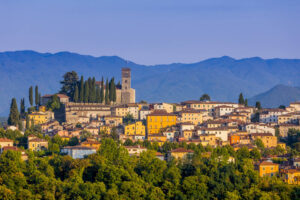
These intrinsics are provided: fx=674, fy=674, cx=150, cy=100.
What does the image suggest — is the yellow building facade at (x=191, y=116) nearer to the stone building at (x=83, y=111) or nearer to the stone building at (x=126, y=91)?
the stone building at (x=83, y=111)

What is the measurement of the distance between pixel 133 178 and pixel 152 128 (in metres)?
16.2

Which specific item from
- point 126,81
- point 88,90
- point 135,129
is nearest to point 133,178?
point 135,129

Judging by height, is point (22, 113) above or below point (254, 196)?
above

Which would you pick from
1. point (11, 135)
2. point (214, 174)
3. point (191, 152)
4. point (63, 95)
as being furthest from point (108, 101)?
point (214, 174)

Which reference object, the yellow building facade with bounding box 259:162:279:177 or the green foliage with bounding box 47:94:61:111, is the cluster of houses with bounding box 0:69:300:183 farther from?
the green foliage with bounding box 47:94:61:111

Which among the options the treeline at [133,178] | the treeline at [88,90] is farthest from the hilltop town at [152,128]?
the treeline at [133,178]

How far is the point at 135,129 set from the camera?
58.7 meters

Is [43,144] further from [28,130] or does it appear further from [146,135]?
[146,135]

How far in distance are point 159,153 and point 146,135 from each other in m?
7.99

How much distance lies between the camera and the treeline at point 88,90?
66.9 metres

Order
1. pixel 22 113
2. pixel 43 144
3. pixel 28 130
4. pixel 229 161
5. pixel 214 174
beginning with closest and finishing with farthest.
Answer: pixel 214 174 < pixel 229 161 < pixel 43 144 < pixel 28 130 < pixel 22 113

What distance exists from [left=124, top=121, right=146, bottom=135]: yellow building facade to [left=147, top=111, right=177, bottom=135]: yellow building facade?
58 centimetres

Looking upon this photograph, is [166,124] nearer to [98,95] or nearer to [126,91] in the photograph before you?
[98,95]

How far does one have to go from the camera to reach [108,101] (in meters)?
68.2
